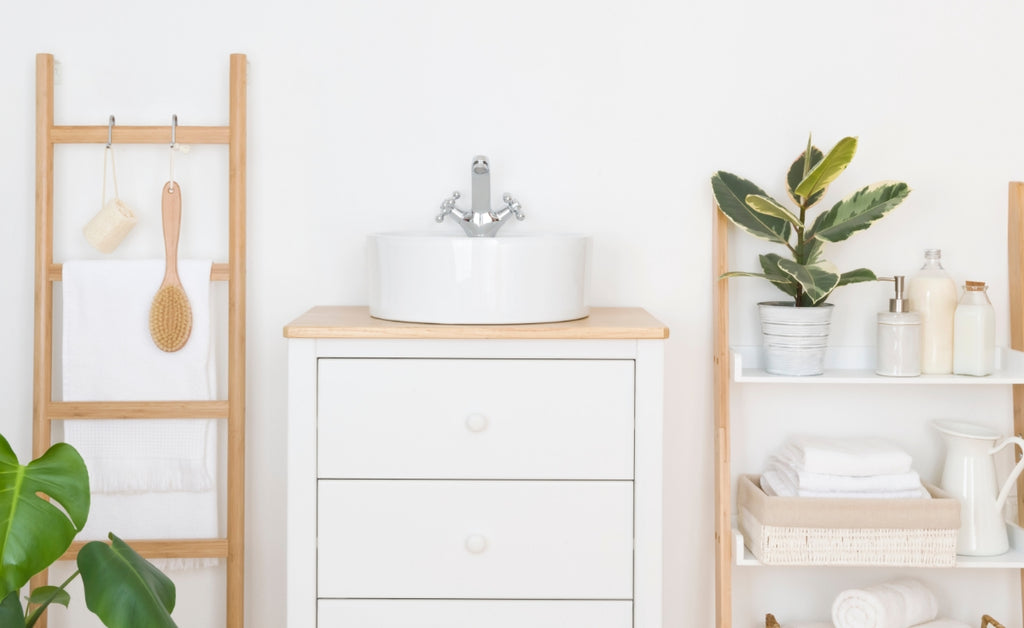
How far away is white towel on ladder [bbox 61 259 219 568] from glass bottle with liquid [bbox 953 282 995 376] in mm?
1416

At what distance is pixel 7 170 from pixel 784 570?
1.75 meters

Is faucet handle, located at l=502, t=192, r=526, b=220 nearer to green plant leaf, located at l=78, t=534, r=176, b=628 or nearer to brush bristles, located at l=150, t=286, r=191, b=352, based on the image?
brush bristles, located at l=150, t=286, r=191, b=352

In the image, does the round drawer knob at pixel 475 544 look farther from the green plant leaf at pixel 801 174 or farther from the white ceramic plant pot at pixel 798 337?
the green plant leaf at pixel 801 174

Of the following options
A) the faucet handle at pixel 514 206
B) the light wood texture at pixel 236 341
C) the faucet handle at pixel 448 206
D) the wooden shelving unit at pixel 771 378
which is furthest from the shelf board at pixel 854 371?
the light wood texture at pixel 236 341

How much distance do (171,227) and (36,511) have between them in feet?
2.44

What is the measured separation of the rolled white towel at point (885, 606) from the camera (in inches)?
68.0

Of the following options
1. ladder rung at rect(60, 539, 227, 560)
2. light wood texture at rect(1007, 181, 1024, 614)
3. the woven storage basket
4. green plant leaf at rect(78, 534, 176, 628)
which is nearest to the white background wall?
light wood texture at rect(1007, 181, 1024, 614)

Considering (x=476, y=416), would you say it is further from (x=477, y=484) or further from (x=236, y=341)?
(x=236, y=341)

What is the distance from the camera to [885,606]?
173cm

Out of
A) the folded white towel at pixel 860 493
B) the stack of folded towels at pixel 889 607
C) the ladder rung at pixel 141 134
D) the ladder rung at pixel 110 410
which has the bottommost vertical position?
the stack of folded towels at pixel 889 607

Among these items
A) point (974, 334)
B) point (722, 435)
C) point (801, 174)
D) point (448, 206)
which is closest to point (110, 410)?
point (448, 206)

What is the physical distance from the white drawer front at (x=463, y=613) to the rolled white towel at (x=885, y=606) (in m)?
0.46

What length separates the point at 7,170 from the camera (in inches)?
74.9

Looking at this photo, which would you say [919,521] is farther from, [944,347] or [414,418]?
[414,418]
